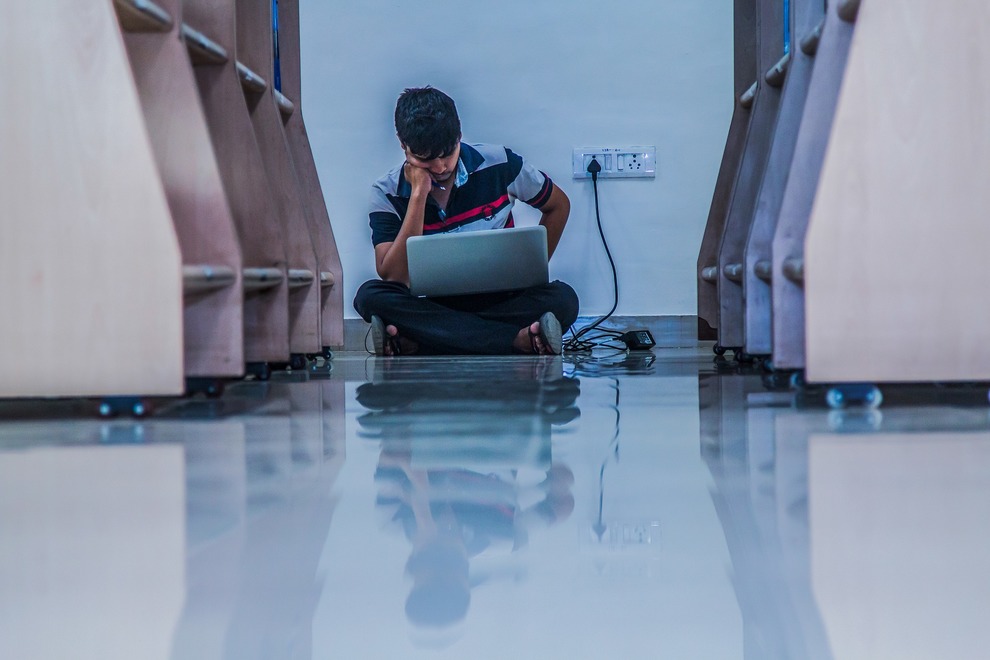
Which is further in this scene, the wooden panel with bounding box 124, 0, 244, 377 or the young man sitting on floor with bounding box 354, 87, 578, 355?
the young man sitting on floor with bounding box 354, 87, 578, 355

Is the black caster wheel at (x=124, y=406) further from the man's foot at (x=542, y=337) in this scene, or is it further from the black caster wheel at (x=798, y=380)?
the man's foot at (x=542, y=337)

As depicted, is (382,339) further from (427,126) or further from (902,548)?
(902,548)

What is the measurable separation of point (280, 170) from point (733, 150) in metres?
1.14

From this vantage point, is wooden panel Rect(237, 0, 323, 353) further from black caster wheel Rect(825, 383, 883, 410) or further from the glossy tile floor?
black caster wheel Rect(825, 383, 883, 410)

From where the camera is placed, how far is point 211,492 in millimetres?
766

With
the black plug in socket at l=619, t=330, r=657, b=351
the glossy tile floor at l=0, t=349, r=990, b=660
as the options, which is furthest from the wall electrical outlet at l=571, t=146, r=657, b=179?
the glossy tile floor at l=0, t=349, r=990, b=660

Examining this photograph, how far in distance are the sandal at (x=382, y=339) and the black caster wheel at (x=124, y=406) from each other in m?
1.56

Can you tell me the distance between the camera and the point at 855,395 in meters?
1.28

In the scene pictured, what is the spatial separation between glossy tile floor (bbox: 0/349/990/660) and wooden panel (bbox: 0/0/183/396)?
0.34 ft

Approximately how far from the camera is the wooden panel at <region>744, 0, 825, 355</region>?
5.42ft

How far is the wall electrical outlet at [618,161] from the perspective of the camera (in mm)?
3443

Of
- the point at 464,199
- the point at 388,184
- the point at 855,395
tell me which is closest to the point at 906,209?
the point at 855,395

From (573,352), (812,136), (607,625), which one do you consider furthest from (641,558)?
(573,352)

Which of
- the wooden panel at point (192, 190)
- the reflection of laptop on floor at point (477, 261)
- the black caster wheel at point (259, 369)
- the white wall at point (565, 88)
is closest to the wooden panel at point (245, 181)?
the black caster wheel at point (259, 369)
